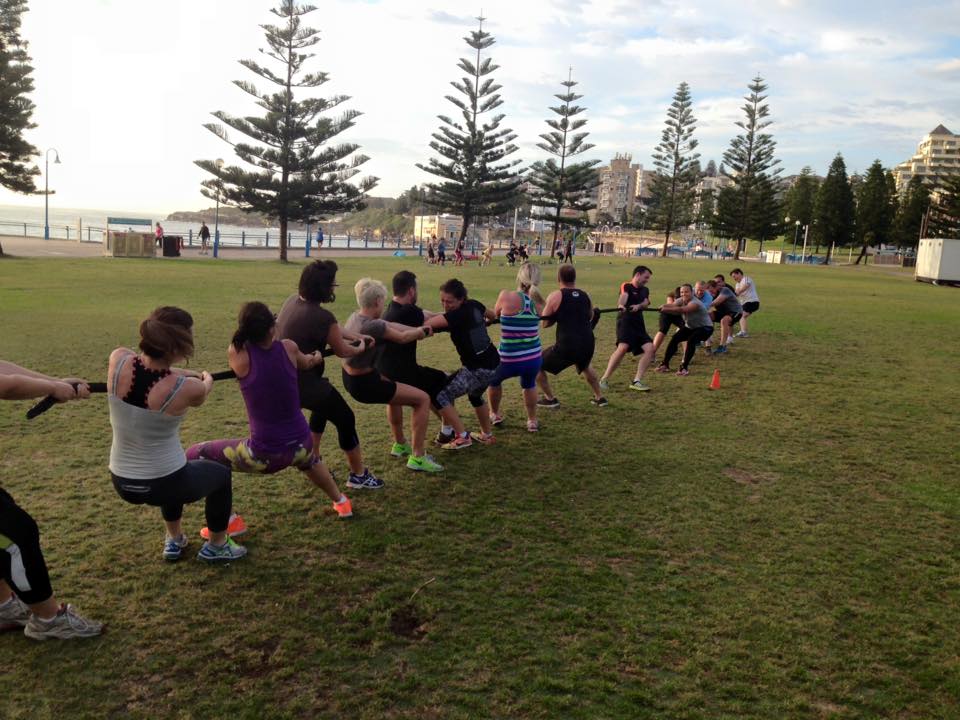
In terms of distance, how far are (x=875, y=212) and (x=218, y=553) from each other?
74.9 meters

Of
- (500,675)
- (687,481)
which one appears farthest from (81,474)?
(687,481)

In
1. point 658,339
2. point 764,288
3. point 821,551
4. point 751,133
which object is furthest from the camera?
point 751,133

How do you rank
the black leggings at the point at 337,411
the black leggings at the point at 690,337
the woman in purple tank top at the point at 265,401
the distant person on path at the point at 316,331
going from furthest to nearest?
1. the black leggings at the point at 690,337
2. the black leggings at the point at 337,411
3. the distant person on path at the point at 316,331
4. the woman in purple tank top at the point at 265,401

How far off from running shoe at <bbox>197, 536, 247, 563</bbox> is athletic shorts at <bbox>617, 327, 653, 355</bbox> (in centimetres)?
623

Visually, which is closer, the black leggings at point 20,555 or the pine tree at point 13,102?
the black leggings at point 20,555

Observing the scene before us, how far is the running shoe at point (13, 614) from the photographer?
345 cm

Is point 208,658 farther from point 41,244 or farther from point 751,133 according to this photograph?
point 751,133

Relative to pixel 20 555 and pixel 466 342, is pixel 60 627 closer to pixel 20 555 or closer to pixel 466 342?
pixel 20 555

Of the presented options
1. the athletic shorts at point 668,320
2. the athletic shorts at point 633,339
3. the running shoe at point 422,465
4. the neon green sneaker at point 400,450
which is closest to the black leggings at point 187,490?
the running shoe at point 422,465

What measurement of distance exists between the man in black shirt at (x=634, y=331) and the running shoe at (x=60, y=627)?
6.82m

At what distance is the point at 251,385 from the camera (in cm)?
413

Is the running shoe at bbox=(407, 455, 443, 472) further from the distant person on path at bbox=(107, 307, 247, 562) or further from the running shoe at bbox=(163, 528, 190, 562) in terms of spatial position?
the distant person on path at bbox=(107, 307, 247, 562)

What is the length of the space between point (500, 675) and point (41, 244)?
133 ft

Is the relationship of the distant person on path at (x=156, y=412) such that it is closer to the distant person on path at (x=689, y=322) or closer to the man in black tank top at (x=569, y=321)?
the man in black tank top at (x=569, y=321)
